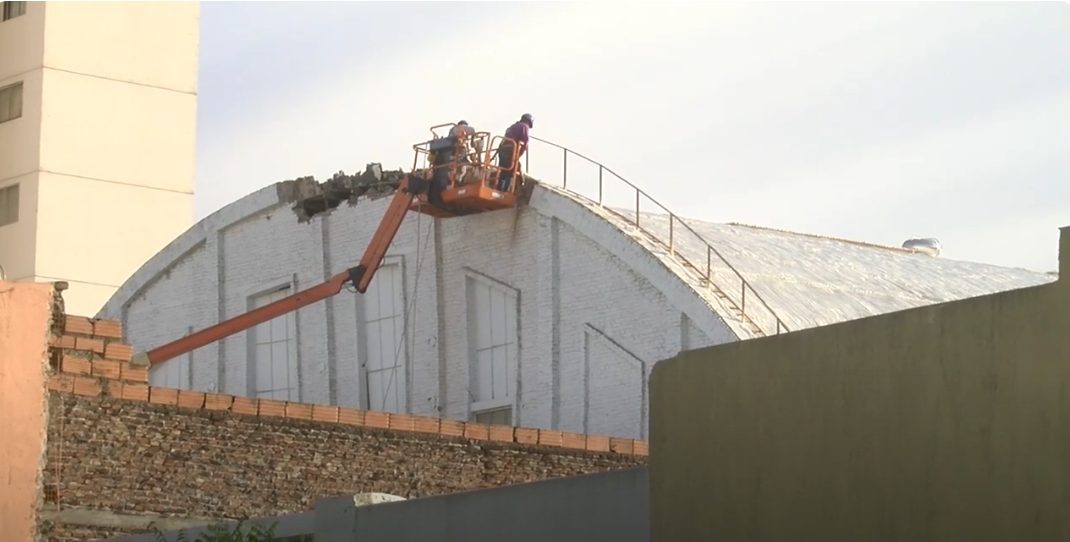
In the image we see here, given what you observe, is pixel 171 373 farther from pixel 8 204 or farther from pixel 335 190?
pixel 8 204

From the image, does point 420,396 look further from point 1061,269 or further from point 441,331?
point 1061,269

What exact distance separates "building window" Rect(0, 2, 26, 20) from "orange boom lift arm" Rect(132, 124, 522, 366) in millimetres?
29964

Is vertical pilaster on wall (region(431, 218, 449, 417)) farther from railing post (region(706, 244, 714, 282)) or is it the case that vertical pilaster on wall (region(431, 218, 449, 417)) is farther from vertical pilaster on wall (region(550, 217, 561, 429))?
railing post (region(706, 244, 714, 282))

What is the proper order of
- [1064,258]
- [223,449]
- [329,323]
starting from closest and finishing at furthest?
1. [1064,258]
2. [223,449]
3. [329,323]

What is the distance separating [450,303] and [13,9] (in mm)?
32542

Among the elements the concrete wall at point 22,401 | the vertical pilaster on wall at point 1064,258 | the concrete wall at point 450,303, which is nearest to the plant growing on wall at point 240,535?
the concrete wall at point 22,401

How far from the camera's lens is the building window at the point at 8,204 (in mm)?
59812

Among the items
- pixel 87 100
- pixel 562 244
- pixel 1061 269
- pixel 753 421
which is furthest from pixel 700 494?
pixel 87 100

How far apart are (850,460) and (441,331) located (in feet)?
66.4

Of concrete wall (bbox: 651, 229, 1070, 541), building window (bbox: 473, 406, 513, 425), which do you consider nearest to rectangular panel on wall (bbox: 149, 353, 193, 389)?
building window (bbox: 473, 406, 513, 425)

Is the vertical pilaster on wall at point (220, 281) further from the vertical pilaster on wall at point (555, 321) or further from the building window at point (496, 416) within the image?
the vertical pilaster on wall at point (555, 321)

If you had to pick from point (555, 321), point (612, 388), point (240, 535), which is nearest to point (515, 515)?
point (240, 535)

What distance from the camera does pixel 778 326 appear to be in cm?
2844

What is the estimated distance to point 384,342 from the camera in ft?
108
